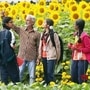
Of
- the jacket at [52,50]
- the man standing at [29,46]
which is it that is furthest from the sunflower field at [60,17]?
the jacket at [52,50]

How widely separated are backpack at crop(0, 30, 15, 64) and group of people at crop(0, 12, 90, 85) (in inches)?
3.8

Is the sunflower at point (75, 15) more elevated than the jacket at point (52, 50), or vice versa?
the sunflower at point (75, 15)

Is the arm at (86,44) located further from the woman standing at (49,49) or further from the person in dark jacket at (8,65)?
the person in dark jacket at (8,65)

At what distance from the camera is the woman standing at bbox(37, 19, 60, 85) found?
1315 centimetres

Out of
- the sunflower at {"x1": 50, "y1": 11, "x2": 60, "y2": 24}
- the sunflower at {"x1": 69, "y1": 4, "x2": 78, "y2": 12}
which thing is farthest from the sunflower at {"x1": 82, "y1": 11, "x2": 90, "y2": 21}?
the sunflower at {"x1": 50, "y1": 11, "x2": 60, "y2": 24}

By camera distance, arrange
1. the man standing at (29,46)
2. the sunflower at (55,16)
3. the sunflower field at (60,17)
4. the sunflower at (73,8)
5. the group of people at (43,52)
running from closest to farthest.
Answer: the group of people at (43,52) → the man standing at (29,46) → the sunflower field at (60,17) → the sunflower at (55,16) → the sunflower at (73,8)

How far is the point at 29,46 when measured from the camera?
13.5 m

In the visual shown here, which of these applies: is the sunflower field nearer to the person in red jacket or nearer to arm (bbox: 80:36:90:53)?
the person in red jacket

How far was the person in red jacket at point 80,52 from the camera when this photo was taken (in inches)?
496

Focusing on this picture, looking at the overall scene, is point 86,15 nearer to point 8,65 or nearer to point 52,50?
point 52,50

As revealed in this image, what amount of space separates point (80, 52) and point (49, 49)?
0.77 meters

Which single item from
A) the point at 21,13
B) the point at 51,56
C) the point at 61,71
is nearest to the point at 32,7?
the point at 21,13

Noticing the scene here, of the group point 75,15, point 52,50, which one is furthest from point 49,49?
point 75,15

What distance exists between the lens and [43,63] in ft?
44.2
